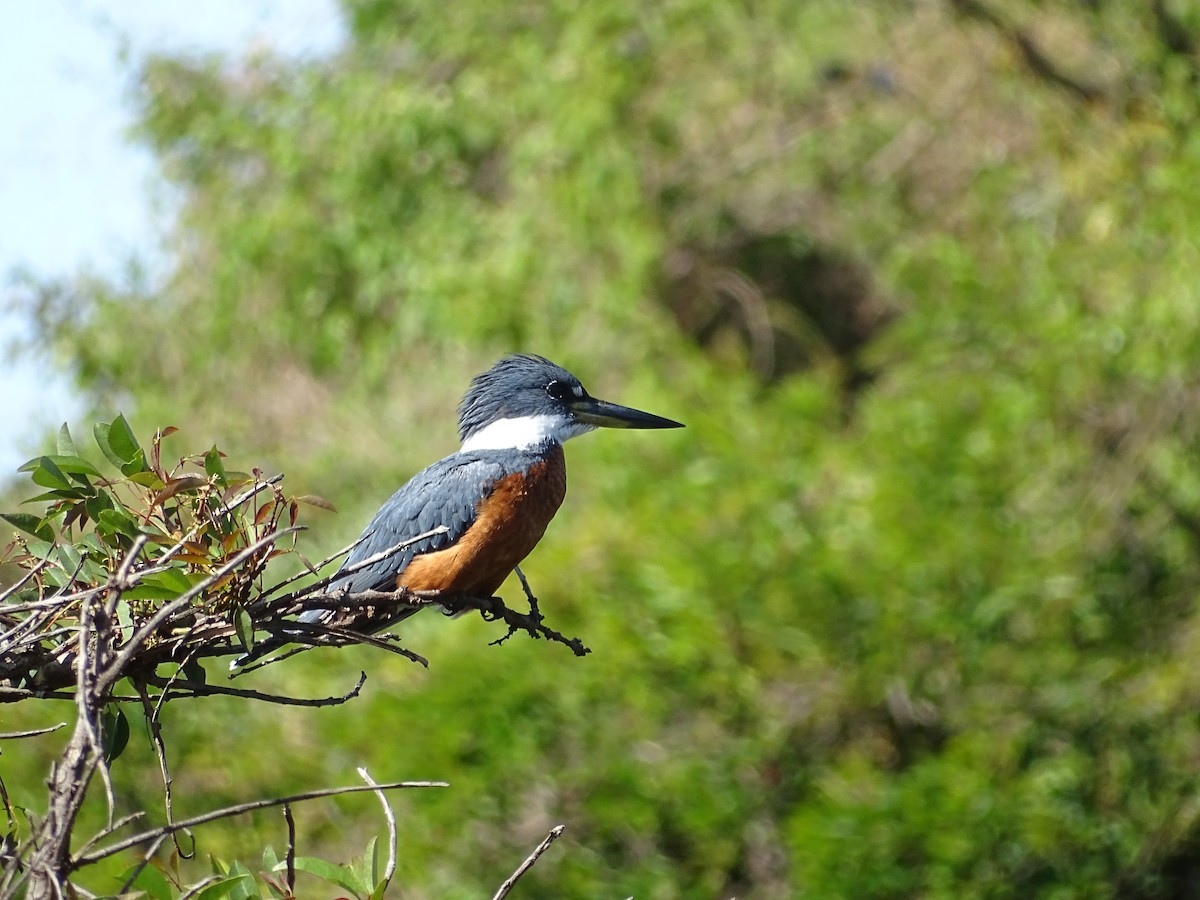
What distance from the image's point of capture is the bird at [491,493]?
3.08 meters

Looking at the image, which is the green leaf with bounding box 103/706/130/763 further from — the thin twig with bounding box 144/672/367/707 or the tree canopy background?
the tree canopy background

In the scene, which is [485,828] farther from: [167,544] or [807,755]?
[167,544]

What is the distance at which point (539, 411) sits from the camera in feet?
11.2

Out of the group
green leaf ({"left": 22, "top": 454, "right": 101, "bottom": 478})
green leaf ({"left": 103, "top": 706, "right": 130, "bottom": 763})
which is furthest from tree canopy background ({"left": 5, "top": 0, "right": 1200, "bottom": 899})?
green leaf ({"left": 22, "top": 454, "right": 101, "bottom": 478})

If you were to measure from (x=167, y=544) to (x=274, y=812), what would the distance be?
184 inches

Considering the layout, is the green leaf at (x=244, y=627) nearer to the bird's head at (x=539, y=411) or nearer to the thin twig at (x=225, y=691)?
the thin twig at (x=225, y=691)

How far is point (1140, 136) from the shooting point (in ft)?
23.6

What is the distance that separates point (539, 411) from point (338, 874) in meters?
1.63

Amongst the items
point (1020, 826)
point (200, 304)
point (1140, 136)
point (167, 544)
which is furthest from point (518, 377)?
point (200, 304)

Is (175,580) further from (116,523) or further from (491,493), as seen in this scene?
(491,493)

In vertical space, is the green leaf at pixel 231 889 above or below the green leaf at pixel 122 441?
below

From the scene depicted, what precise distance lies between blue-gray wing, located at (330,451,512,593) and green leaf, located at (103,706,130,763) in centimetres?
95

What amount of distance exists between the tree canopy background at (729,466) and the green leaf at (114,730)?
3.74 m

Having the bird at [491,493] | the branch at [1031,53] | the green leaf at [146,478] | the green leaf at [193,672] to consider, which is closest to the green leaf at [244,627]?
the green leaf at [193,672]
